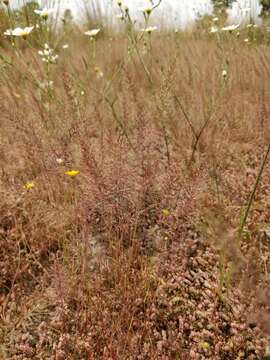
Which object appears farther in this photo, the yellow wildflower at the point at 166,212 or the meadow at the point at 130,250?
the yellow wildflower at the point at 166,212

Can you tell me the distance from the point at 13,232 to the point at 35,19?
1711 mm

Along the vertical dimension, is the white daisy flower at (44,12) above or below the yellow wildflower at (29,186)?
above

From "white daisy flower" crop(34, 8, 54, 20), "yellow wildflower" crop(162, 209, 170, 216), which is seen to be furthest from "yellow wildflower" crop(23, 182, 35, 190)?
"white daisy flower" crop(34, 8, 54, 20)

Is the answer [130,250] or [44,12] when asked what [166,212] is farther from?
[44,12]

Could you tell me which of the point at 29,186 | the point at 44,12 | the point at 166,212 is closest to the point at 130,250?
the point at 166,212

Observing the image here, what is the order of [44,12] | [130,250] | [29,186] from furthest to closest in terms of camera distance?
[44,12], [29,186], [130,250]

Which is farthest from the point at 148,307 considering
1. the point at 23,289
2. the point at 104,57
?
the point at 104,57

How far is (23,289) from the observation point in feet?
4.55

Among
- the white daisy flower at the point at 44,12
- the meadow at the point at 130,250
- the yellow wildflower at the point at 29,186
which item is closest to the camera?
the meadow at the point at 130,250

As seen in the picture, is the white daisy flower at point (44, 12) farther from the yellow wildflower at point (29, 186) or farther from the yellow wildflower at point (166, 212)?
the yellow wildflower at point (166, 212)

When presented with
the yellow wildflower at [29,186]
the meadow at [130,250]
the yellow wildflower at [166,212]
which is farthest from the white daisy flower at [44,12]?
the yellow wildflower at [166,212]

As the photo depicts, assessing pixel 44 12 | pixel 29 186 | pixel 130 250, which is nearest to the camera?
pixel 130 250

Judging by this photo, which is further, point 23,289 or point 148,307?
point 23,289

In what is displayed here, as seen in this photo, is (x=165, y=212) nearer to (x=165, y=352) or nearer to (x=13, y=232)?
(x=165, y=352)
